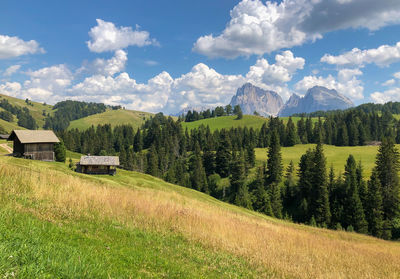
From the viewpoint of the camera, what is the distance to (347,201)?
60719 millimetres

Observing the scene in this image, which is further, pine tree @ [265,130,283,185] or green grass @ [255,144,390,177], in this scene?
green grass @ [255,144,390,177]

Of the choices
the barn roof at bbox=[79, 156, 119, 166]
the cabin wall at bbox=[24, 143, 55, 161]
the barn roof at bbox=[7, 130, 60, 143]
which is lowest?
the barn roof at bbox=[79, 156, 119, 166]

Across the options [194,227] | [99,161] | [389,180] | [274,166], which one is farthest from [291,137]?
[194,227]

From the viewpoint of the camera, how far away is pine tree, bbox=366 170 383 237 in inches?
2162

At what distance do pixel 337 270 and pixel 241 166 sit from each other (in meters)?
81.2

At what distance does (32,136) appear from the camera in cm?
5709

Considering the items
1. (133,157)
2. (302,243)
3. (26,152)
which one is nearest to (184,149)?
(133,157)

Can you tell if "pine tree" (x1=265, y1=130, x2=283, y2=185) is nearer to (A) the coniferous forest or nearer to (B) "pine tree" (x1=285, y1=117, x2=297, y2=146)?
(A) the coniferous forest

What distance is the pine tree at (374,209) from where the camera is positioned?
54.9 m

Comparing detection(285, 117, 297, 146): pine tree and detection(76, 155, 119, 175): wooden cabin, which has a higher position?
detection(285, 117, 297, 146): pine tree

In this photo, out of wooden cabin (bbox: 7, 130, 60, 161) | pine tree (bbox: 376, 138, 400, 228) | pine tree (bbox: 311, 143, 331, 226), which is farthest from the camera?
pine tree (bbox: 311, 143, 331, 226)

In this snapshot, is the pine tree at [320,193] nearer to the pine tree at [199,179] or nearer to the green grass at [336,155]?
the green grass at [336,155]

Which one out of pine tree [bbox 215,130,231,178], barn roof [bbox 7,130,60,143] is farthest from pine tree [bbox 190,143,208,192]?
barn roof [bbox 7,130,60,143]

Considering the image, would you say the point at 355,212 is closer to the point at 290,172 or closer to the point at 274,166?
the point at 290,172
